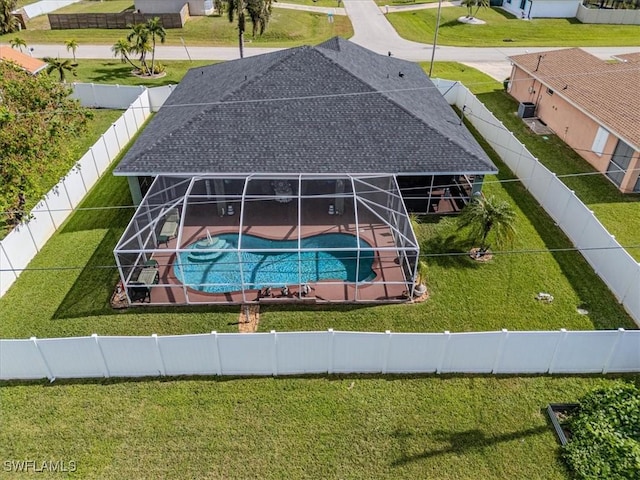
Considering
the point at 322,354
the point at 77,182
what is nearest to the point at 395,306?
the point at 322,354

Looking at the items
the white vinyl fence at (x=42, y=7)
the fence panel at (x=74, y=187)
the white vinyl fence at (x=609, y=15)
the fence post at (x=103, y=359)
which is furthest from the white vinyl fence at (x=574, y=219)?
the white vinyl fence at (x=42, y=7)

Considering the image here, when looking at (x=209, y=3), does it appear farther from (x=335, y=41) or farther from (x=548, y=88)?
(x=548, y=88)

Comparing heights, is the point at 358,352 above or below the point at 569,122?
below

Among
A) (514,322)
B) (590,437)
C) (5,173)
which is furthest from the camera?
(5,173)

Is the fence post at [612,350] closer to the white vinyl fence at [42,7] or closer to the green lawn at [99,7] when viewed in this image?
the green lawn at [99,7]

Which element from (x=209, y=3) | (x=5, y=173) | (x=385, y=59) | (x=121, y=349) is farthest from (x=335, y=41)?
(x=209, y=3)

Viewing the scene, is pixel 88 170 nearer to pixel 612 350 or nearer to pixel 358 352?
pixel 358 352
